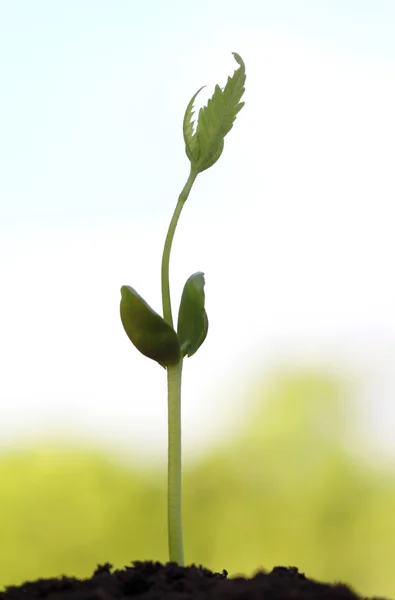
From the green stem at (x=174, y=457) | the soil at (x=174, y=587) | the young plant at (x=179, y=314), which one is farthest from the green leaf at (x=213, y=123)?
the soil at (x=174, y=587)

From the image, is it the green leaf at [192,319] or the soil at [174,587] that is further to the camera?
the green leaf at [192,319]

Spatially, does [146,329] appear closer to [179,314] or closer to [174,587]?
[179,314]

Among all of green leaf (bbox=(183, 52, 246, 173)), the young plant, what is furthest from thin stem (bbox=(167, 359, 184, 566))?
green leaf (bbox=(183, 52, 246, 173))

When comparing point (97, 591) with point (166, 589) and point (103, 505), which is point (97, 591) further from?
point (103, 505)

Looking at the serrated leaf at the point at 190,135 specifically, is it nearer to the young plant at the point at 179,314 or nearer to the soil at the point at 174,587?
the young plant at the point at 179,314

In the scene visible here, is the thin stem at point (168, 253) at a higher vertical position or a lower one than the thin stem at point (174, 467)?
higher

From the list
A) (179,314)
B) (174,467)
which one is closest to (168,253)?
(179,314)

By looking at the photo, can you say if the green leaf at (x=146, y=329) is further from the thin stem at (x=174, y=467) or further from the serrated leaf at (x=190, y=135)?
the serrated leaf at (x=190, y=135)

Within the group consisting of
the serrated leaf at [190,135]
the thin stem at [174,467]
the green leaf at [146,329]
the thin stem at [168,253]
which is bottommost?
the thin stem at [174,467]

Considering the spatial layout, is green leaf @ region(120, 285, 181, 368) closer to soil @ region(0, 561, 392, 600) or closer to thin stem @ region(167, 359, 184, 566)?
thin stem @ region(167, 359, 184, 566)
